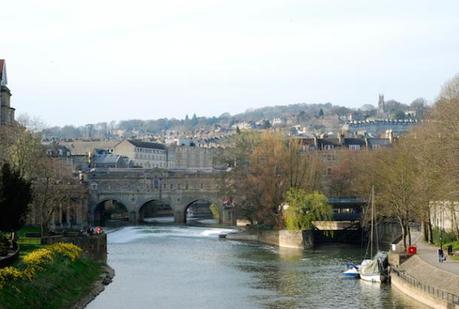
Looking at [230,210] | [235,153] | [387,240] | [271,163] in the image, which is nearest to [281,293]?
[387,240]

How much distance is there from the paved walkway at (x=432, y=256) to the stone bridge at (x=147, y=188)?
6068 centimetres

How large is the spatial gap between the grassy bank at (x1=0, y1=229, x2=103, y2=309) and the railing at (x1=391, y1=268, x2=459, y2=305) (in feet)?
67.3

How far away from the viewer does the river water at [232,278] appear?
187ft

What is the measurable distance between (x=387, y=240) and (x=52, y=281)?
53637 mm

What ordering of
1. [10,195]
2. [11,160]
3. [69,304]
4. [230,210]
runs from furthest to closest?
[230,210]
[11,160]
[10,195]
[69,304]

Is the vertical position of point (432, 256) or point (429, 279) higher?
point (432, 256)

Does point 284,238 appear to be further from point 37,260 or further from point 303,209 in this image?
point 37,260

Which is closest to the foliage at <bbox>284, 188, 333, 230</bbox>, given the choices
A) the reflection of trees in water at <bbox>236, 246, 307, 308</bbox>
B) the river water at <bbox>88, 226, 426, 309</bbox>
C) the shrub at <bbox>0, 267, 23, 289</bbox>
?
the river water at <bbox>88, 226, 426, 309</bbox>

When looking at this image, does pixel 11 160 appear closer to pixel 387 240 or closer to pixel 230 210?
pixel 387 240

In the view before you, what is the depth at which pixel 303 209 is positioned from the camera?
332ft

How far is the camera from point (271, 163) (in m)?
111

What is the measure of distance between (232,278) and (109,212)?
317 feet

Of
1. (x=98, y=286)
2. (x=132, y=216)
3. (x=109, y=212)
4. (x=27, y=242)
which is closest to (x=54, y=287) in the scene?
(x=98, y=286)

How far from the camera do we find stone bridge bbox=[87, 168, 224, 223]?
473ft
